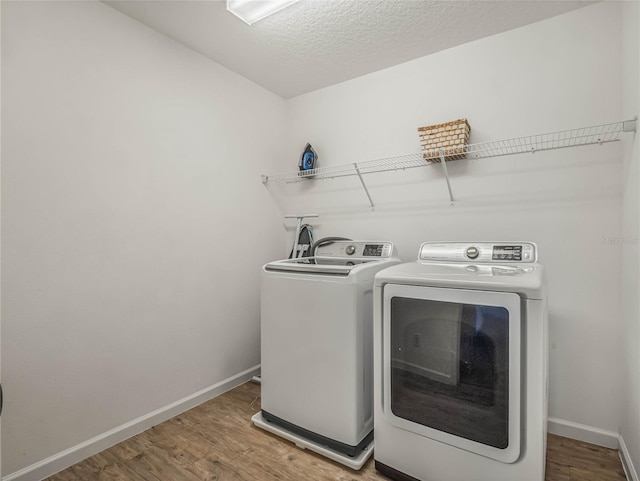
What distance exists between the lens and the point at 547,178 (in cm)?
202

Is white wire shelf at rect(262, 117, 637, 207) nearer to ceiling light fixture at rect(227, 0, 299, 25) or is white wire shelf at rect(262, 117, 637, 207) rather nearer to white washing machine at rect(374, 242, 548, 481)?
white washing machine at rect(374, 242, 548, 481)

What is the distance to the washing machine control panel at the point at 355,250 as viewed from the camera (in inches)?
89.4

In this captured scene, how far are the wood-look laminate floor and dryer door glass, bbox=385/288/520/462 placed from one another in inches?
19.5

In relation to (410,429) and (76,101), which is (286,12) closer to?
(76,101)

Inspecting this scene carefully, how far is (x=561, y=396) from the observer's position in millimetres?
1987

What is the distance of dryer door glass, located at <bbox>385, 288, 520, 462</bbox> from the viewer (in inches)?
53.8

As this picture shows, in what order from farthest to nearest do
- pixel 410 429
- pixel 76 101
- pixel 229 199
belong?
pixel 229 199 → pixel 76 101 → pixel 410 429

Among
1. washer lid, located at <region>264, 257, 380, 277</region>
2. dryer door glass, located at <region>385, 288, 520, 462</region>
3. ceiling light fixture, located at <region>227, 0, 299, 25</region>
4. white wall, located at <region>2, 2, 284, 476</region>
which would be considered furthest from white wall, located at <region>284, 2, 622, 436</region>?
white wall, located at <region>2, 2, 284, 476</region>

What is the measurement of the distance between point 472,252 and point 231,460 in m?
1.78

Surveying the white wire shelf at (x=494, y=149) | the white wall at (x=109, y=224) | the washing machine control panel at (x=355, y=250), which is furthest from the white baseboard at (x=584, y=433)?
the white wall at (x=109, y=224)

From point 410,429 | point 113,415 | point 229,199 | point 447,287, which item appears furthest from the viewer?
point 229,199

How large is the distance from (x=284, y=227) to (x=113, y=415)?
1.94 metres

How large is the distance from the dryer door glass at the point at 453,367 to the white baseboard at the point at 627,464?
2.43ft

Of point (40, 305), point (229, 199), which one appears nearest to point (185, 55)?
point (229, 199)
